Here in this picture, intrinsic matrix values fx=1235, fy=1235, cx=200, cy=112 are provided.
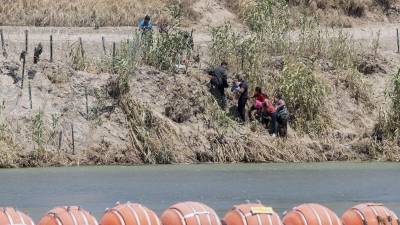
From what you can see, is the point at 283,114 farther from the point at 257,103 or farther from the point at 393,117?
the point at 393,117

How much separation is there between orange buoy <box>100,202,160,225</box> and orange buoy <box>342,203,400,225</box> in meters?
3.38

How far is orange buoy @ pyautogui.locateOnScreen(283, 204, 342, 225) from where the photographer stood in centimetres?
2009

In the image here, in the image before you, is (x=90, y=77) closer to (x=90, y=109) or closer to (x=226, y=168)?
(x=90, y=109)

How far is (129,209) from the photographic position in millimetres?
19562

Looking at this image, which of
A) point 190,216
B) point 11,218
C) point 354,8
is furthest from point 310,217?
point 354,8

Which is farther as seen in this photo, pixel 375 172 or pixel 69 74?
pixel 69 74

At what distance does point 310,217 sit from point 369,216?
1119 mm

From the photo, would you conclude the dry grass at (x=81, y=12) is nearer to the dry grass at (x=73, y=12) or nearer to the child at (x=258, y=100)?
the dry grass at (x=73, y=12)

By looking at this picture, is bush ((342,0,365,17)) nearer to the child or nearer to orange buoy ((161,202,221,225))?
the child

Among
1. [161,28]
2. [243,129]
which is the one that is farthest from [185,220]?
[161,28]

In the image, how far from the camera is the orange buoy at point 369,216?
2048cm

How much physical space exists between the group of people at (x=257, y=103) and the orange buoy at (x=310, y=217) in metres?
16.3

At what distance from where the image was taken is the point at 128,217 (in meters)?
19.4

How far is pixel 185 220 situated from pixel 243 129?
680 inches
